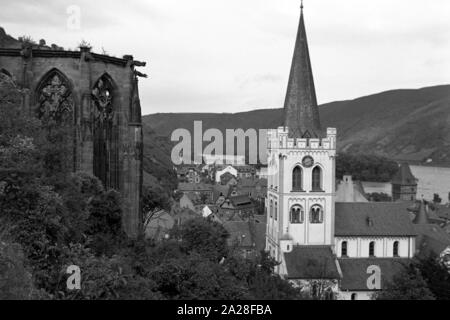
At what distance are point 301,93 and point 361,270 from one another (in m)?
15.9

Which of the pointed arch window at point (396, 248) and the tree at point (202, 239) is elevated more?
the tree at point (202, 239)

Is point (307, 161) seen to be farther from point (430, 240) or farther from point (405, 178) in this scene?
point (405, 178)

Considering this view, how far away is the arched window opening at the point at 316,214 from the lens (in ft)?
175

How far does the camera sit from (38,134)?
15516mm

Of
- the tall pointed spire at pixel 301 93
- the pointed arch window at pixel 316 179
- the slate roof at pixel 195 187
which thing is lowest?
the slate roof at pixel 195 187

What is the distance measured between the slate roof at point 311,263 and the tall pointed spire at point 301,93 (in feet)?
32.4

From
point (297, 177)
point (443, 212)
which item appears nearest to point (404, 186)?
point (443, 212)

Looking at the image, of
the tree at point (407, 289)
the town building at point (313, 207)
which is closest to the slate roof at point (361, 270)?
the town building at point (313, 207)

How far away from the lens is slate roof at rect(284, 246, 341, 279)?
155 feet

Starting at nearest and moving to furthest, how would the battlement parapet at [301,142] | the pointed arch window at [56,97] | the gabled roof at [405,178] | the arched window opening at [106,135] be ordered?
the pointed arch window at [56,97] → the arched window opening at [106,135] → the battlement parapet at [301,142] → the gabled roof at [405,178]

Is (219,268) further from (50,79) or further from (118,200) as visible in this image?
(50,79)

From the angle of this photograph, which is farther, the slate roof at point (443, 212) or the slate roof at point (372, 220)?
the slate roof at point (443, 212)

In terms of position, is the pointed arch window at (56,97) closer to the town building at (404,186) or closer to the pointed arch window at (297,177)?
the pointed arch window at (297,177)

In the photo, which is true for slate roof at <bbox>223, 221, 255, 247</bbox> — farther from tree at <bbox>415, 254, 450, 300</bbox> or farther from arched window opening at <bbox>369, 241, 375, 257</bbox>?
tree at <bbox>415, 254, 450, 300</bbox>
